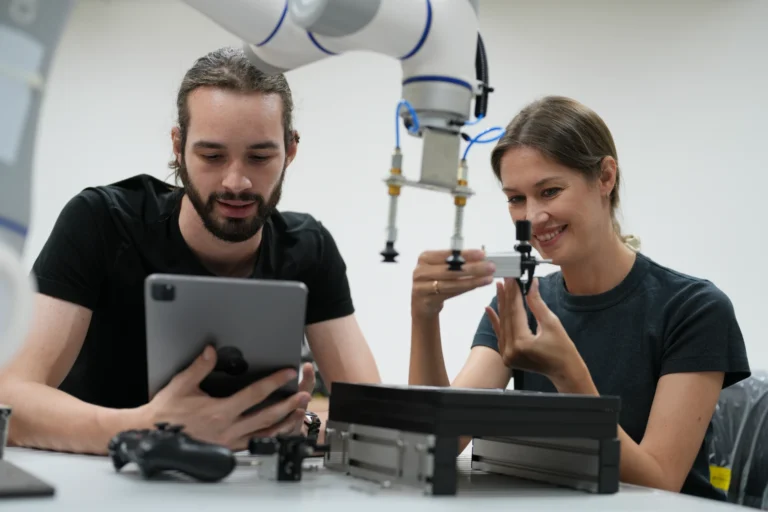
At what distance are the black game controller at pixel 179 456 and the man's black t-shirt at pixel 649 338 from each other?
2.90 feet

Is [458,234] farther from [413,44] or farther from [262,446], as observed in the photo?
[262,446]

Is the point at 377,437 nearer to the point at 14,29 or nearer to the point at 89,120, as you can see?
the point at 14,29

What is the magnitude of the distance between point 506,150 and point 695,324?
0.52 m

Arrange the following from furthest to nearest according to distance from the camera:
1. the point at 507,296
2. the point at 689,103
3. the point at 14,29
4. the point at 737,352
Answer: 1. the point at 689,103
2. the point at 737,352
3. the point at 507,296
4. the point at 14,29

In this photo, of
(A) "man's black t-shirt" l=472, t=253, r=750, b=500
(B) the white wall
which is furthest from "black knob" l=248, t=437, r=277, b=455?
(B) the white wall

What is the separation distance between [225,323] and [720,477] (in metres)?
1.12

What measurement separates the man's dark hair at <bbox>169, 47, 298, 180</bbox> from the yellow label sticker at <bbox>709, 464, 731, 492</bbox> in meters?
1.08

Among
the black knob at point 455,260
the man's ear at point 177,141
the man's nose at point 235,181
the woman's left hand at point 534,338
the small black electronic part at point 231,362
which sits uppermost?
the man's ear at point 177,141

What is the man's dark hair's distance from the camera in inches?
63.6

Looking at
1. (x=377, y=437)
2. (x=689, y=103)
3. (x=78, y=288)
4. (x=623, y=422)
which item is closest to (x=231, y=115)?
(x=78, y=288)

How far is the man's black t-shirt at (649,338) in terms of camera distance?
1495 millimetres

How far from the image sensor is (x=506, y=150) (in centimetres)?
175

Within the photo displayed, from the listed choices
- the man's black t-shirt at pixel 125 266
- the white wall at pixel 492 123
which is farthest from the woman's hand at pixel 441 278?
the white wall at pixel 492 123

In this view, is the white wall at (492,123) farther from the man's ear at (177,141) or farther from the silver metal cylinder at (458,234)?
the silver metal cylinder at (458,234)
